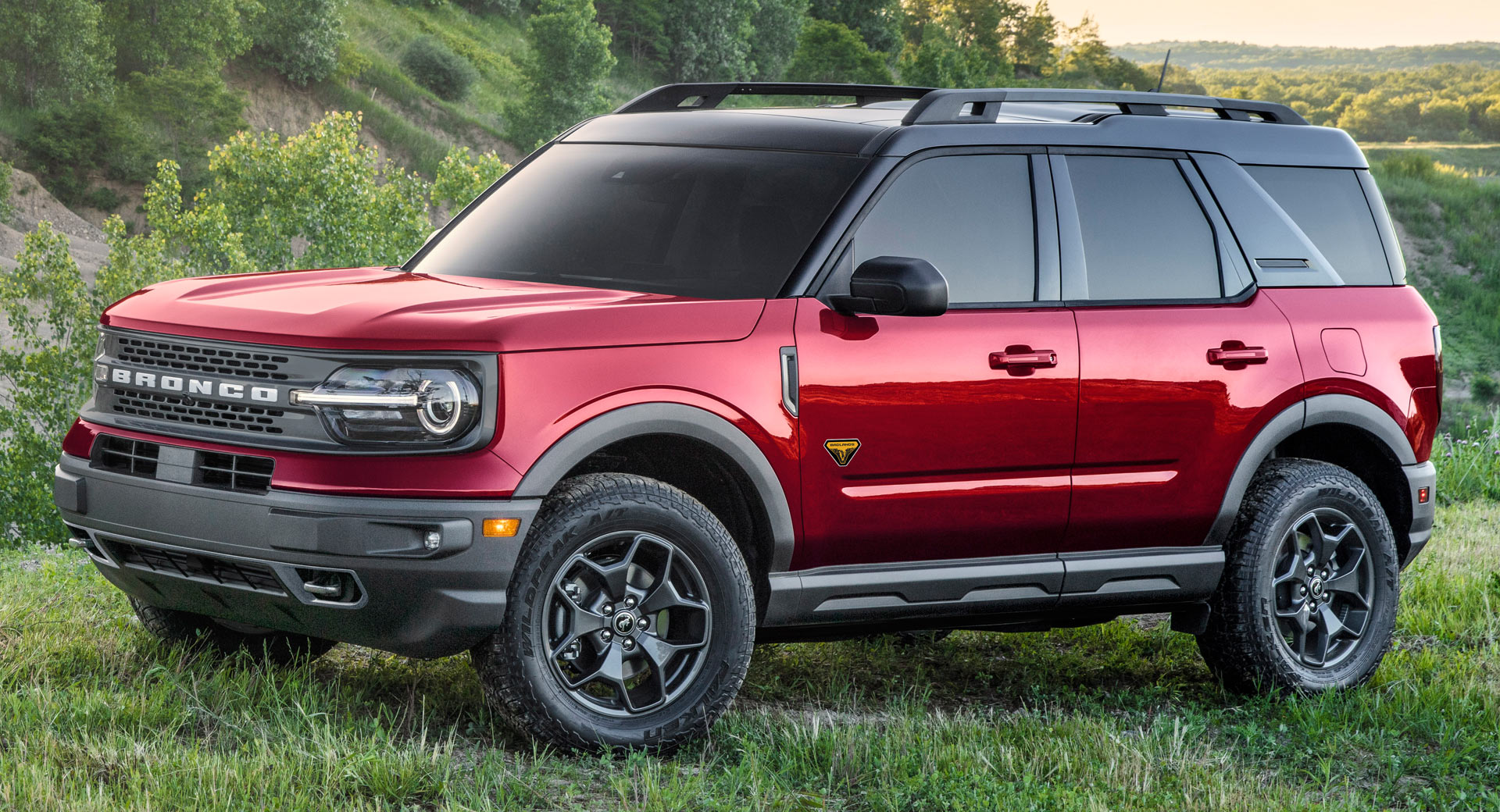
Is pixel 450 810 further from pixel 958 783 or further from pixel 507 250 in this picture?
pixel 507 250

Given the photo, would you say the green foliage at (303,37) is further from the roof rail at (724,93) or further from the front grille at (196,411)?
the front grille at (196,411)

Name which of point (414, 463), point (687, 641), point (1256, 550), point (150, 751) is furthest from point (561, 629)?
point (1256, 550)

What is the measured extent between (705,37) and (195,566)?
10142cm

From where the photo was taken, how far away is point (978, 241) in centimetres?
519

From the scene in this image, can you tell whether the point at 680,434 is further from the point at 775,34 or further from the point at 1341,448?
the point at 775,34

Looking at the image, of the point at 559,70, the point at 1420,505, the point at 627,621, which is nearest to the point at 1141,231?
the point at 1420,505

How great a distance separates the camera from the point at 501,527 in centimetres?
420

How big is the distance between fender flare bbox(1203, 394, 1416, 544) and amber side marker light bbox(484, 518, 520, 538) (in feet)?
8.62

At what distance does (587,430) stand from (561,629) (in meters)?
0.59

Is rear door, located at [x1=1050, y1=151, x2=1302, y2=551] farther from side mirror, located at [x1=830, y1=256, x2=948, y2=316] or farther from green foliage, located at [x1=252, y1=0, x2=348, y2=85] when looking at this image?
green foliage, located at [x1=252, y1=0, x2=348, y2=85]

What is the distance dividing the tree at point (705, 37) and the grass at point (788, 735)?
9690 centimetres

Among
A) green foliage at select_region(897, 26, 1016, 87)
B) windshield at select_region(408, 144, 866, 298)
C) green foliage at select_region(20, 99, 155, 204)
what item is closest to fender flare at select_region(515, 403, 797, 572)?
windshield at select_region(408, 144, 866, 298)

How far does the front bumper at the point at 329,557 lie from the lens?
13.4 feet

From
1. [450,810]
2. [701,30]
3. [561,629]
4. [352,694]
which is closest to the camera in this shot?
[450,810]
